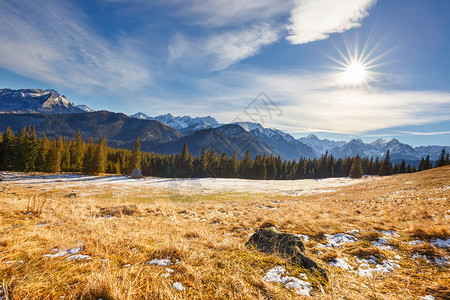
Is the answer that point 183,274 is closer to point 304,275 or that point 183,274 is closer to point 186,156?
point 304,275

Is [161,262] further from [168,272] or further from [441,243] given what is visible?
[441,243]

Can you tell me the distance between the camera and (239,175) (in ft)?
314

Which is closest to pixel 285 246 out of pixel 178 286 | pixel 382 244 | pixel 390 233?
pixel 178 286

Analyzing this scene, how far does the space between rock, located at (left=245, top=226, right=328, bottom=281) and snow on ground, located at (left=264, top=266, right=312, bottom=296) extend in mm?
420

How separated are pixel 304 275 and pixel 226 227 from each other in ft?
16.6

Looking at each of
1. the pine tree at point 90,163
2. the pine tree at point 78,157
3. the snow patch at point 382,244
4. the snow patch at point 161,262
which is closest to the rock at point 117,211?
the snow patch at point 161,262

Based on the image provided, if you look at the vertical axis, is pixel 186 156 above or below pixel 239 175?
above

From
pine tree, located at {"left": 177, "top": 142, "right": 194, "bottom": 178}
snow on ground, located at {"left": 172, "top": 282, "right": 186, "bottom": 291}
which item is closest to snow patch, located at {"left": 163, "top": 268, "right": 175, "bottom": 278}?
snow on ground, located at {"left": 172, "top": 282, "right": 186, "bottom": 291}

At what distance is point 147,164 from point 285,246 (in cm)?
11075

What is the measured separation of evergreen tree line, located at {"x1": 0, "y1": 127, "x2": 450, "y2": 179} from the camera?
6073 cm

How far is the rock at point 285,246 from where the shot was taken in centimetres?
357

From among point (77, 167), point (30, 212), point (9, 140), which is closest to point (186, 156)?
point (77, 167)

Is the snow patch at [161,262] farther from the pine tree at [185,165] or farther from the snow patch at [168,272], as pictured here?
the pine tree at [185,165]

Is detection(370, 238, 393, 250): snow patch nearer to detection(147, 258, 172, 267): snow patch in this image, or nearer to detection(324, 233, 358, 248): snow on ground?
detection(324, 233, 358, 248): snow on ground
